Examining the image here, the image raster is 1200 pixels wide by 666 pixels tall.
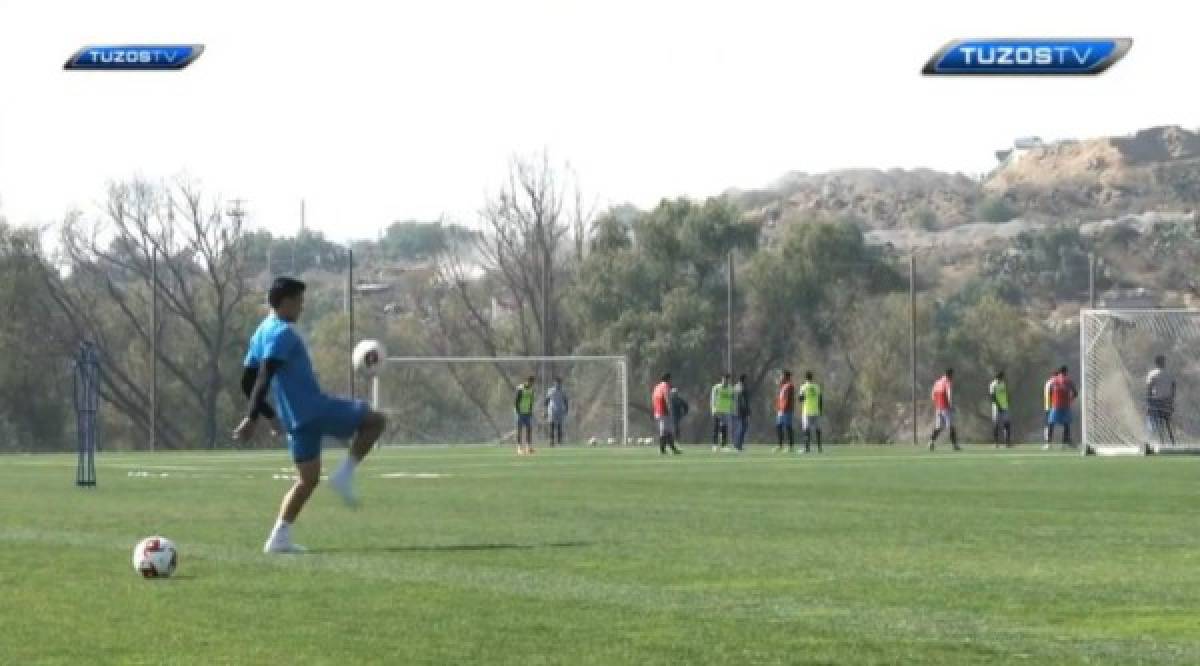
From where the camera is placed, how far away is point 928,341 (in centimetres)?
8725

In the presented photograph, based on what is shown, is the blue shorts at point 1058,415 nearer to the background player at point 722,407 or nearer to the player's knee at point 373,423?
the background player at point 722,407

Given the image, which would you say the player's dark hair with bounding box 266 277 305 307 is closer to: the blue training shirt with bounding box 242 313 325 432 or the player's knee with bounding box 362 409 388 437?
the blue training shirt with bounding box 242 313 325 432

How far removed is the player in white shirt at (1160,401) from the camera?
50.1 metres

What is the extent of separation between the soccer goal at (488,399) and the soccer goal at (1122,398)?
1971 cm

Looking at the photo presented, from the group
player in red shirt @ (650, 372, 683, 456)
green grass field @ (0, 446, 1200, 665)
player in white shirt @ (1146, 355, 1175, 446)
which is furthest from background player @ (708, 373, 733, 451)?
green grass field @ (0, 446, 1200, 665)

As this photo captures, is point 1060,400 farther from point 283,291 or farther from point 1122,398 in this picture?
point 283,291

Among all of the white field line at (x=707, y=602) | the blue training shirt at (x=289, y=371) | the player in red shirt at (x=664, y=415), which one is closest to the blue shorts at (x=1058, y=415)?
the player in red shirt at (x=664, y=415)

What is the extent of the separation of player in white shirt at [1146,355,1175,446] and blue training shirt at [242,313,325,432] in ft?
113

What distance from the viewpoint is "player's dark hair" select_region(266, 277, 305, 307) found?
57.6ft

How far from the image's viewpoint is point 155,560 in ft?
51.6

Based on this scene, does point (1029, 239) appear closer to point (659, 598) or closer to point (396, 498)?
point (396, 498)

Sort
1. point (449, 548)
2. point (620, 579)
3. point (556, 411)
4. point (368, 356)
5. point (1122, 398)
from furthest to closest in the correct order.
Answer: point (556, 411) < point (1122, 398) < point (368, 356) < point (449, 548) < point (620, 579)

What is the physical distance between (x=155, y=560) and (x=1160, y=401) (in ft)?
124

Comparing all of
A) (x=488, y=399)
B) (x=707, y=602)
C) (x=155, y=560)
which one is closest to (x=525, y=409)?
(x=488, y=399)
